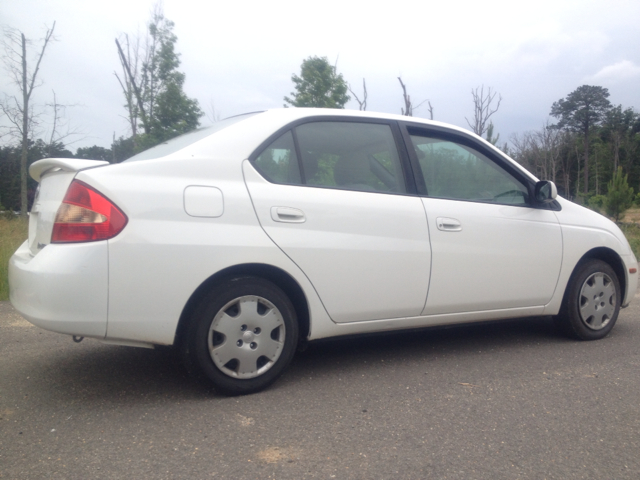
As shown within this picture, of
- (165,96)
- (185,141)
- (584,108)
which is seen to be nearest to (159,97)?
(165,96)

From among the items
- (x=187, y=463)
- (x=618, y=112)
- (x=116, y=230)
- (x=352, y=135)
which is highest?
(x=618, y=112)

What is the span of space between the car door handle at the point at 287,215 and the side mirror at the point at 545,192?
1938 millimetres

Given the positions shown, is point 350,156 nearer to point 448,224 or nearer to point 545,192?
point 448,224

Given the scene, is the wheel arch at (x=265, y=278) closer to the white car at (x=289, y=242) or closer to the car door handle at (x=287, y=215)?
the white car at (x=289, y=242)

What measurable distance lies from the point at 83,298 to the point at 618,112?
6850 centimetres

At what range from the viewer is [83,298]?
271 cm

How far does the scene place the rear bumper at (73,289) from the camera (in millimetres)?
2703

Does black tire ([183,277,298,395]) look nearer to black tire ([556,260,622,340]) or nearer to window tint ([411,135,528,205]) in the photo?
window tint ([411,135,528,205])

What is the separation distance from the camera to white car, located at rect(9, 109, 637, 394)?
9.17ft

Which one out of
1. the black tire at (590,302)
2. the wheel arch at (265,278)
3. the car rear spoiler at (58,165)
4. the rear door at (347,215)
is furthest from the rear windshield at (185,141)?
the black tire at (590,302)

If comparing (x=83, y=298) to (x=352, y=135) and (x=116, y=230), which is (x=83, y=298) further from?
(x=352, y=135)

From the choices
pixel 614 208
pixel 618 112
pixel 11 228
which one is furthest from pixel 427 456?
pixel 618 112

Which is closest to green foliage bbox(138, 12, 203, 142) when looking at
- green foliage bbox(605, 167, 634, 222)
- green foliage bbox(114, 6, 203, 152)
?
green foliage bbox(114, 6, 203, 152)

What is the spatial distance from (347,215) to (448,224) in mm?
770
